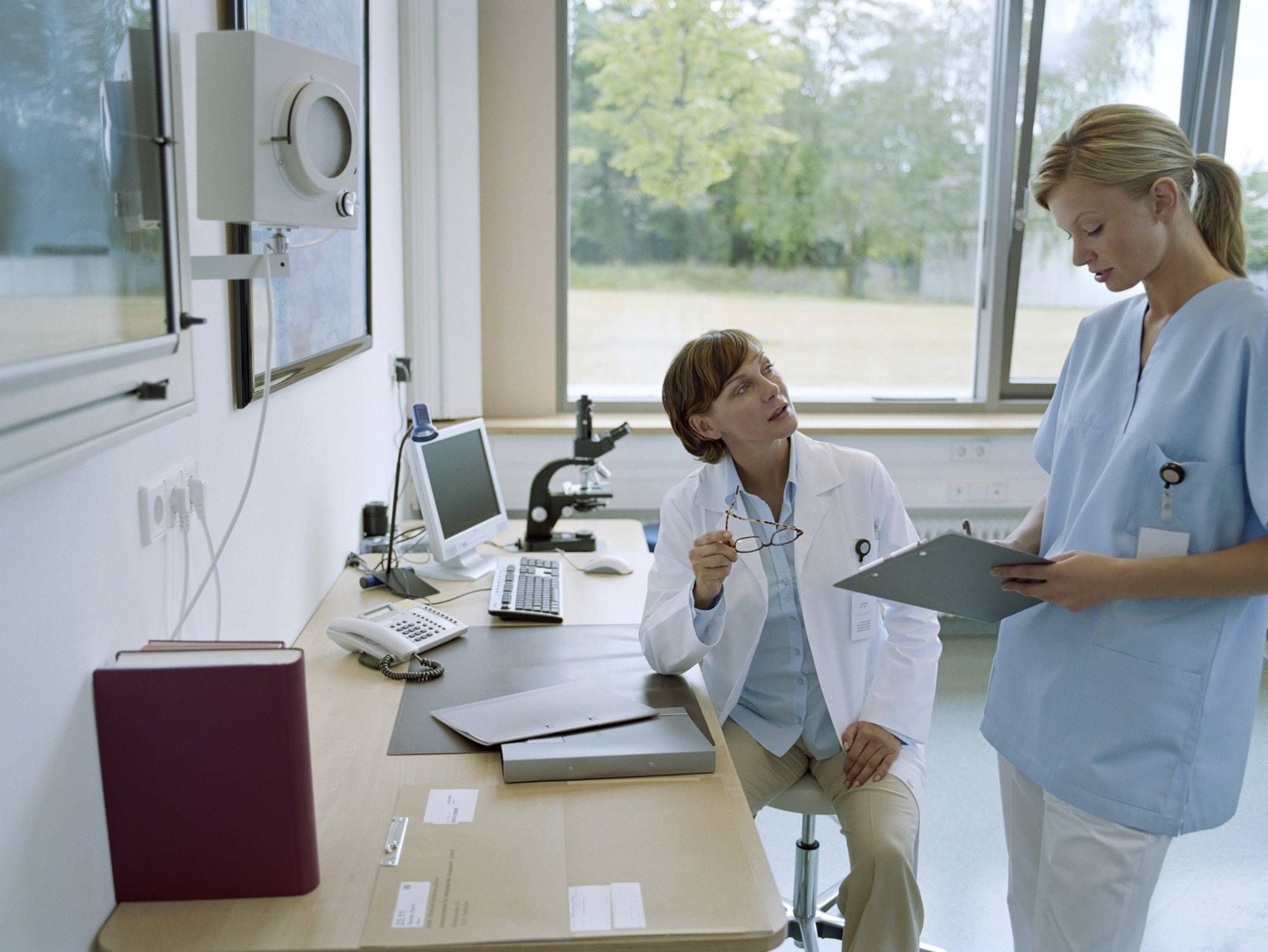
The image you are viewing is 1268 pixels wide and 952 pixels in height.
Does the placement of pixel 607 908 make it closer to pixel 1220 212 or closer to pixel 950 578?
pixel 950 578

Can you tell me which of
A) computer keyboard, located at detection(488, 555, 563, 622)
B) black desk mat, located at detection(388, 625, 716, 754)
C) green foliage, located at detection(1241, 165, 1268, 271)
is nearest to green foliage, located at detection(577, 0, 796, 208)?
green foliage, located at detection(1241, 165, 1268, 271)

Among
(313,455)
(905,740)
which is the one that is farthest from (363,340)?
(905,740)

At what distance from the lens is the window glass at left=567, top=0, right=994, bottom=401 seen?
397cm

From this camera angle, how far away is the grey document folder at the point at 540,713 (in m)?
1.55

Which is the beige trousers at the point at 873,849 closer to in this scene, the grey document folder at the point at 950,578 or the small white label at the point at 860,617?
the small white label at the point at 860,617

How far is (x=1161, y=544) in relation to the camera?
1.51 meters

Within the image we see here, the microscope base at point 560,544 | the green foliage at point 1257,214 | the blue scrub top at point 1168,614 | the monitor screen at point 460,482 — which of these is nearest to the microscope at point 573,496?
the microscope base at point 560,544

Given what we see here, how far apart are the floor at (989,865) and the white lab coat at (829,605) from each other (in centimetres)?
70

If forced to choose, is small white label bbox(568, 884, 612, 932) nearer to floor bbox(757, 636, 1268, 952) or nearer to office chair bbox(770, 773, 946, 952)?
office chair bbox(770, 773, 946, 952)

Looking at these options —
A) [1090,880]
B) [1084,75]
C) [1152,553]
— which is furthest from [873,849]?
[1084,75]

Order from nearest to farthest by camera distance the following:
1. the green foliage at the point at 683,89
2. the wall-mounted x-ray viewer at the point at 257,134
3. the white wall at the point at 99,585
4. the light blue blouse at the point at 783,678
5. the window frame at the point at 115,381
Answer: the window frame at the point at 115,381, the white wall at the point at 99,585, the wall-mounted x-ray viewer at the point at 257,134, the light blue blouse at the point at 783,678, the green foliage at the point at 683,89

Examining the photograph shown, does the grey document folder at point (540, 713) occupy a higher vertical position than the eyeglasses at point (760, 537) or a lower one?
lower

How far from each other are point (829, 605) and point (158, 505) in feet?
3.83

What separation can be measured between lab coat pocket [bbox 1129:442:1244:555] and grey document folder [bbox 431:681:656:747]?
0.81 m
